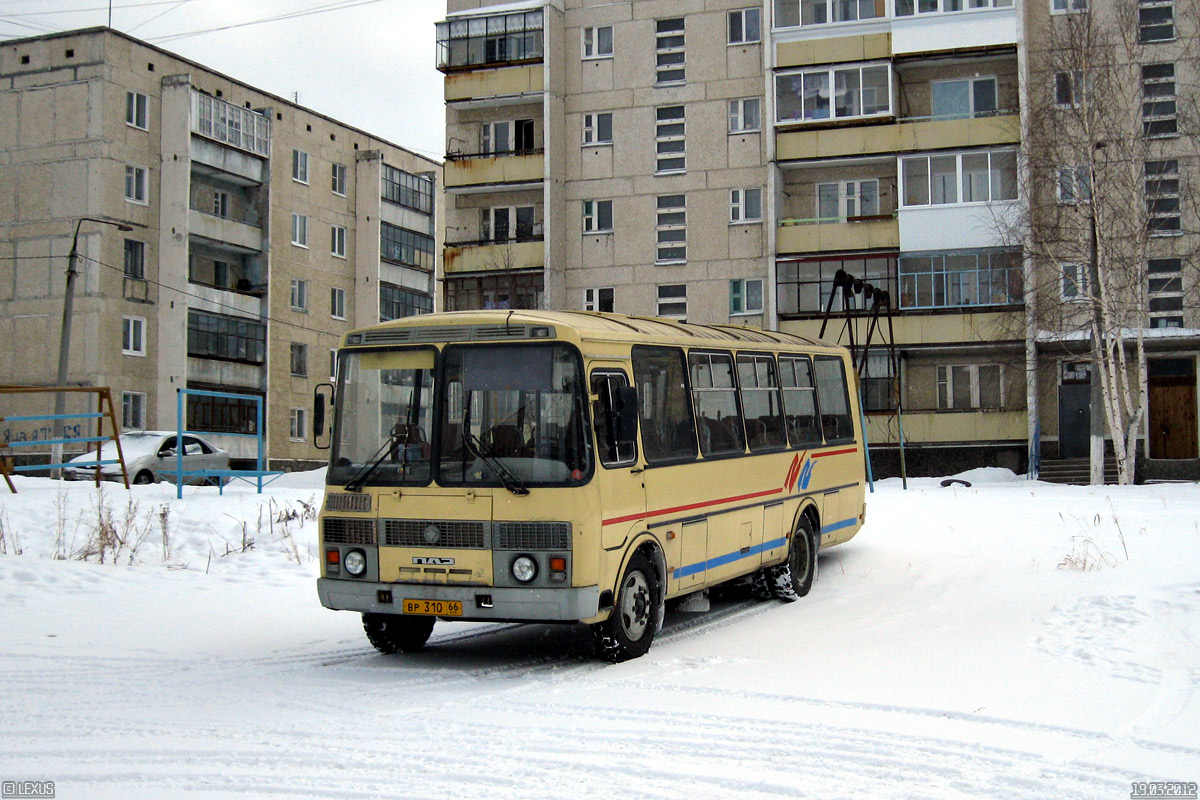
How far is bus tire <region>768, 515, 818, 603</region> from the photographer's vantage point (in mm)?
13609

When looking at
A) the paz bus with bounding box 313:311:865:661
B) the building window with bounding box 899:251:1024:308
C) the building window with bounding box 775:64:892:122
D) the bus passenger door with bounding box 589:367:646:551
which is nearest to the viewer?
the paz bus with bounding box 313:311:865:661

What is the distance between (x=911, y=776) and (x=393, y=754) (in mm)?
2794

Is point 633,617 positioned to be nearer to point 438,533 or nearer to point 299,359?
point 438,533

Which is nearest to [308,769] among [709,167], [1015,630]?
[1015,630]

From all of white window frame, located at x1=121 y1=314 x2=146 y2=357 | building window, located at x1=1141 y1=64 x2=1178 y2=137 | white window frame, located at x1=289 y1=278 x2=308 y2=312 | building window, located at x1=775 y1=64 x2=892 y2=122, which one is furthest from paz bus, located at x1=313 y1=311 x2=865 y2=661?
white window frame, located at x1=289 y1=278 x2=308 y2=312

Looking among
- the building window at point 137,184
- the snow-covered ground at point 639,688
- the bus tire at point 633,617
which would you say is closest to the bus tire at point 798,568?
the snow-covered ground at point 639,688

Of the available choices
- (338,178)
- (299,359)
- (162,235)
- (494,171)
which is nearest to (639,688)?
(494,171)

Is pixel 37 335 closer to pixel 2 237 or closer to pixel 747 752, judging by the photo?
pixel 2 237

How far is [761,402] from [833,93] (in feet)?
97.1

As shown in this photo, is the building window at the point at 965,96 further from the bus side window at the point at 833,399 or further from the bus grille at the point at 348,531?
the bus grille at the point at 348,531

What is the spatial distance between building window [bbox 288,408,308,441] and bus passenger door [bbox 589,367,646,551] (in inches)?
1843

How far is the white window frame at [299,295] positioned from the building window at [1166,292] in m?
35.4

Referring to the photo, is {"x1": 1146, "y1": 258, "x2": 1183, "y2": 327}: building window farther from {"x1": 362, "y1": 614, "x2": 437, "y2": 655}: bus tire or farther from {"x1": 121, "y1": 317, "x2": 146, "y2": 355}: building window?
{"x1": 121, "y1": 317, "x2": 146, "y2": 355}: building window

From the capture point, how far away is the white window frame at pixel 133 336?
4684cm
